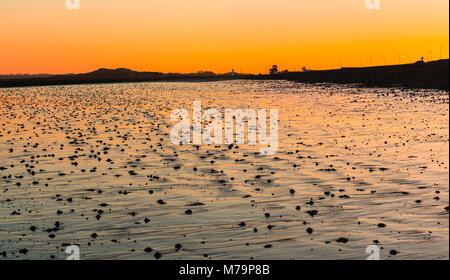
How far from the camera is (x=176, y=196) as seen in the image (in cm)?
2311

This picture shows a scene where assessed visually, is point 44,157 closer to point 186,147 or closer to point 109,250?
point 186,147

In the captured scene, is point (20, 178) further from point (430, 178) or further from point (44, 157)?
point (430, 178)

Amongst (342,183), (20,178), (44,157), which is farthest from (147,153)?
(342,183)

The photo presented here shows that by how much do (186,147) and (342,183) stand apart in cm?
1583

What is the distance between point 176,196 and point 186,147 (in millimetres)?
14870

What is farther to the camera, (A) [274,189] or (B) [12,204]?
(A) [274,189]

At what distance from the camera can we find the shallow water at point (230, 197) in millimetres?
16281

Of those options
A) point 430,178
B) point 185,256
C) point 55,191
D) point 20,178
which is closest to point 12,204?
point 55,191

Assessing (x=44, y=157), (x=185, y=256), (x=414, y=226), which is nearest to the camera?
(x=185, y=256)

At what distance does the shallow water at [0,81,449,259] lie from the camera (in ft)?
53.4

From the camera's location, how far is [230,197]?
22453mm

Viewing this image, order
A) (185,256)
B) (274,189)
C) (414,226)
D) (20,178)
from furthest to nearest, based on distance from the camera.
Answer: (20,178) → (274,189) → (414,226) → (185,256)

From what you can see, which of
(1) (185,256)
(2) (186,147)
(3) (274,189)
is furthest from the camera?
(2) (186,147)

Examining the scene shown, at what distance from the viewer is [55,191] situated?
80.4 ft
